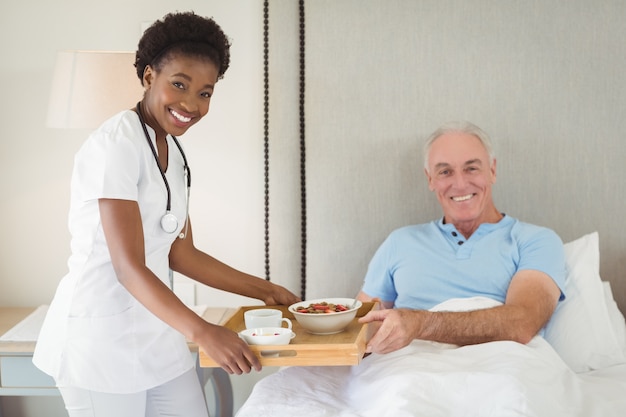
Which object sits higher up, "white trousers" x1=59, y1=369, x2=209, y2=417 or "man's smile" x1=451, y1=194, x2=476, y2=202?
"man's smile" x1=451, y1=194, x2=476, y2=202

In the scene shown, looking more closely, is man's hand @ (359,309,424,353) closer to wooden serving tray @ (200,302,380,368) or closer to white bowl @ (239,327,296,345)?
wooden serving tray @ (200,302,380,368)

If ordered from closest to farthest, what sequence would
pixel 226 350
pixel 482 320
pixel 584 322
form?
pixel 226 350 → pixel 482 320 → pixel 584 322

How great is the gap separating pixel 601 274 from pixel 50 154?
1.88 metres

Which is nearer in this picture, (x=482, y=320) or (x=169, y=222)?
(x=169, y=222)

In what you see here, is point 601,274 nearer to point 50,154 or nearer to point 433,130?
point 433,130

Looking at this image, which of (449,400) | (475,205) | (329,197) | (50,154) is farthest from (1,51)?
(449,400)

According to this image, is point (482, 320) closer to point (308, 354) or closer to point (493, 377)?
point (493, 377)

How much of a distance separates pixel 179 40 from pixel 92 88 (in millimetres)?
713

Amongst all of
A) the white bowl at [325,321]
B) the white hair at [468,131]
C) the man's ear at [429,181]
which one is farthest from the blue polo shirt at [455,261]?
the white bowl at [325,321]

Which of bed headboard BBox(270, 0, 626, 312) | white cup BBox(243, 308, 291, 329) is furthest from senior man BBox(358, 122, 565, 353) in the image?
white cup BBox(243, 308, 291, 329)

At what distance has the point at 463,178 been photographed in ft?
7.47

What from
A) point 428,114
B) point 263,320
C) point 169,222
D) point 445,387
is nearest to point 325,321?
point 263,320

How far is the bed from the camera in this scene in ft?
5.21

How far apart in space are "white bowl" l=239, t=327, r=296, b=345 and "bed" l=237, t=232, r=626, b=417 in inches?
7.7
